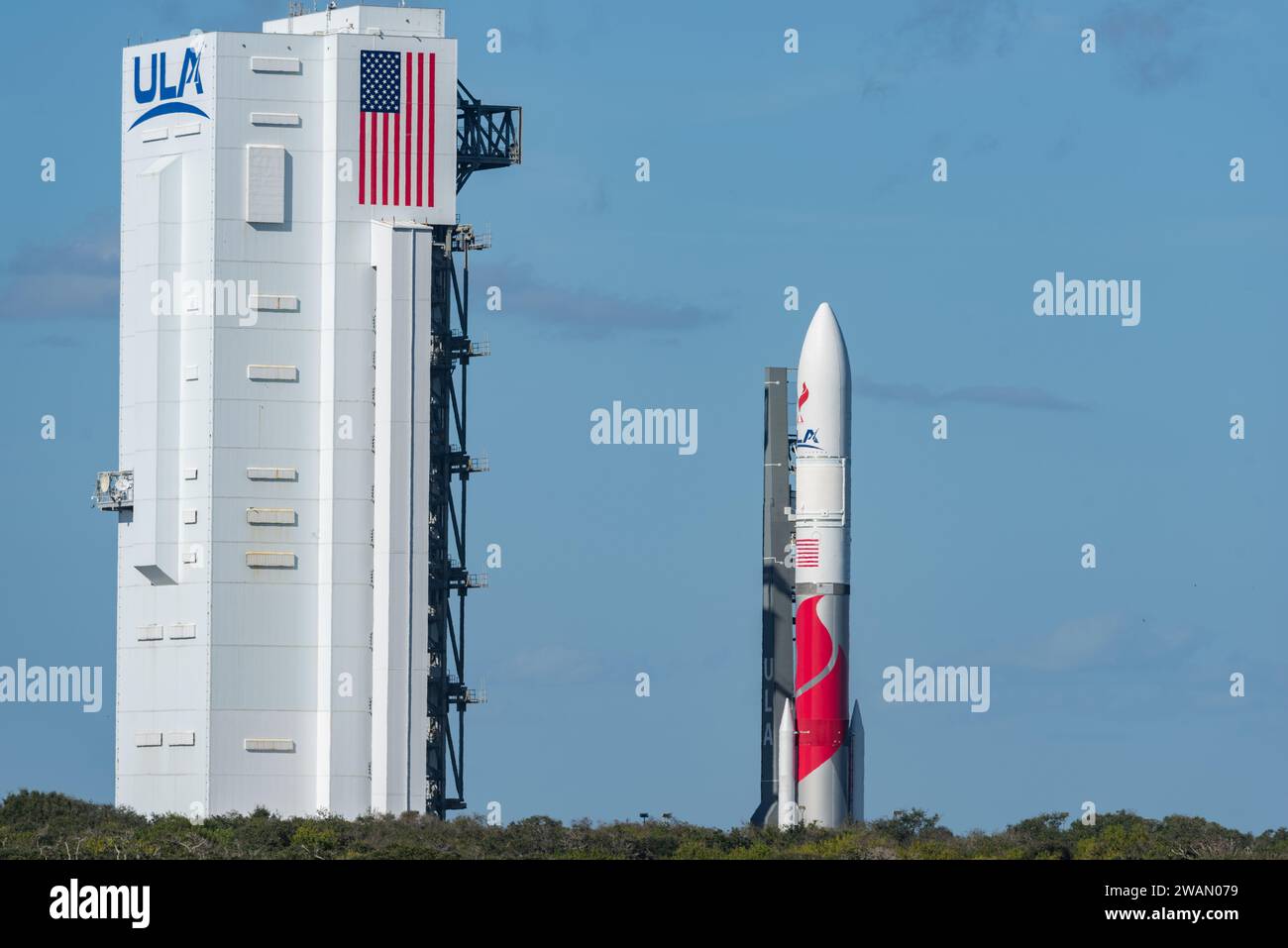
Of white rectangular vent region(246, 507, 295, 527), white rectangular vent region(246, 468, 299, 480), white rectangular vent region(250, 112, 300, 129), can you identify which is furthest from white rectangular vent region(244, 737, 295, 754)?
white rectangular vent region(250, 112, 300, 129)

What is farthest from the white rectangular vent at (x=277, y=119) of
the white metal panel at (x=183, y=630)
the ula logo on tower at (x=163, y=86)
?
the white metal panel at (x=183, y=630)

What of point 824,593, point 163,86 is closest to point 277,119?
point 163,86

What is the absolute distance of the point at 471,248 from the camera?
9112 centimetres

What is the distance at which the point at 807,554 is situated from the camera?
84.2 meters

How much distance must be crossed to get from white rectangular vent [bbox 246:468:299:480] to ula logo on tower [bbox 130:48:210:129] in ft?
39.1

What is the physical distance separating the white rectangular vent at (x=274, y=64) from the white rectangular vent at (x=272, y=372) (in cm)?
991

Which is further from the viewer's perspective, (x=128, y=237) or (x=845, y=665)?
(x=128, y=237)

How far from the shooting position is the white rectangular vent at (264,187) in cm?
8831

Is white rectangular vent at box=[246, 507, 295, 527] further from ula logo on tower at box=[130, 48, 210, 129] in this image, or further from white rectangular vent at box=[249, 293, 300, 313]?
ula logo on tower at box=[130, 48, 210, 129]

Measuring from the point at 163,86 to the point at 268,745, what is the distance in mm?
22515

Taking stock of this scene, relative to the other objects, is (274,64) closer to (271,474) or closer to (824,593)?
(271,474)
